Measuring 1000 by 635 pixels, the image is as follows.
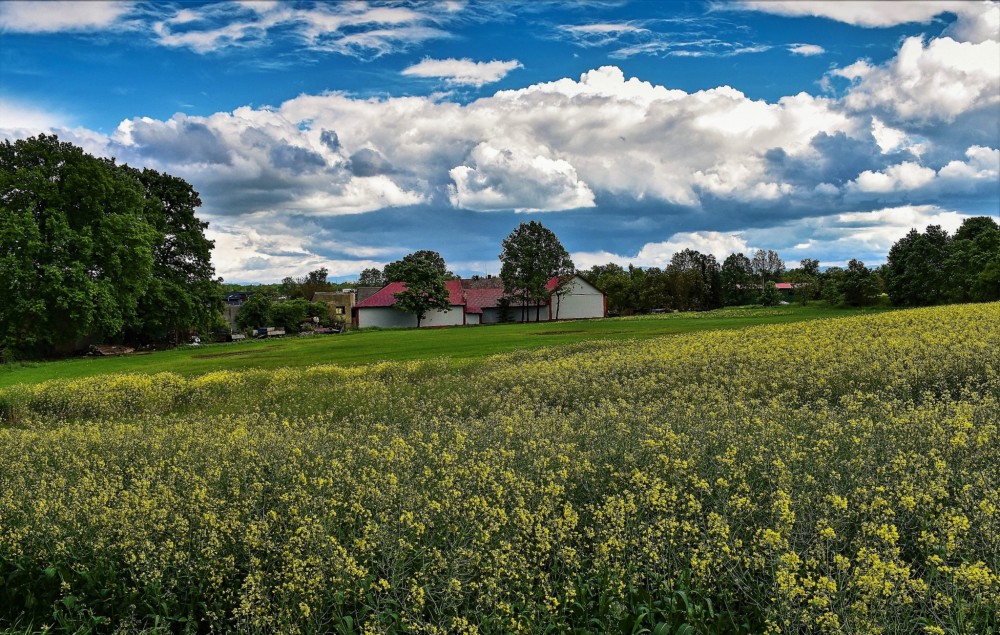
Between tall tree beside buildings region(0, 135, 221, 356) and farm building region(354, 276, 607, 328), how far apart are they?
95.5 feet

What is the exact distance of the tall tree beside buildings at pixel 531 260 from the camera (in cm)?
7406

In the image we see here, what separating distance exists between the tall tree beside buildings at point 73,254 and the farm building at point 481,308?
29.1 m

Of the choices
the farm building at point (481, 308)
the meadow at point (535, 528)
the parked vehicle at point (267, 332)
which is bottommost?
the meadow at point (535, 528)

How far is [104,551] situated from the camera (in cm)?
545

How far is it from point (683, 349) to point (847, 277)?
6964 cm

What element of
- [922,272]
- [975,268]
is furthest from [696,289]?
[975,268]

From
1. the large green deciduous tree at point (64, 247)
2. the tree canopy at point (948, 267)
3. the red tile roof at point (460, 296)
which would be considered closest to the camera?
the large green deciduous tree at point (64, 247)

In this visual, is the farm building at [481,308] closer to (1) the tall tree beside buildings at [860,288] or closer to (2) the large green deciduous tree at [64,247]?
(1) the tall tree beside buildings at [860,288]

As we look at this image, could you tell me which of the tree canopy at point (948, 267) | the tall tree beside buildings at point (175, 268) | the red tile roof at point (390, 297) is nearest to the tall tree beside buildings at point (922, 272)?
the tree canopy at point (948, 267)

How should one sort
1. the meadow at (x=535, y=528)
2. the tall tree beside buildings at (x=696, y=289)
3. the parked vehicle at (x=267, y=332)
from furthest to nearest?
the tall tree beside buildings at (x=696, y=289) < the parked vehicle at (x=267, y=332) < the meadow at (x=535, y=528)

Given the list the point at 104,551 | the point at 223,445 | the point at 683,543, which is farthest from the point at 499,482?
the point at 223,445

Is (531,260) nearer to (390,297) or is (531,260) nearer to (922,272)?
(390,297)

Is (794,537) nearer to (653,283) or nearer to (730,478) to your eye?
(730,478)

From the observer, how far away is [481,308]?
7856 cm
